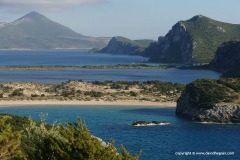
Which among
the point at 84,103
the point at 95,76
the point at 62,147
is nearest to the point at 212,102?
the point at 84,103

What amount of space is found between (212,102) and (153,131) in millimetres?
15995

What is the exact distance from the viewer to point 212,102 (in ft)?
232

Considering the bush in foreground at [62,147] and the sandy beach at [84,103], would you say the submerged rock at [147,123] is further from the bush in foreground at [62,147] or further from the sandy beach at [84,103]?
the bush in foreground at [62,147]

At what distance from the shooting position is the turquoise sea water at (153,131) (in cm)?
4869

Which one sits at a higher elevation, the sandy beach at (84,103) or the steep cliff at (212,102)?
the steep cliff at (212,102)

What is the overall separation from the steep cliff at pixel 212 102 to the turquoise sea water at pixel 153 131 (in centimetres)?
253

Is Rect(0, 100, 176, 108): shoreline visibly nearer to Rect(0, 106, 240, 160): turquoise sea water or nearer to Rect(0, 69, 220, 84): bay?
Rect(0, 106, 240, 160): turquoise sea water

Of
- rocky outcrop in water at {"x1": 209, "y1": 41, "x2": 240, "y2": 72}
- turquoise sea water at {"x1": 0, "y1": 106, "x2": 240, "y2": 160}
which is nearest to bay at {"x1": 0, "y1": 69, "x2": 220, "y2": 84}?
rocky outcrop in water at {"x1": 209, "y1": 41, "x2": 240, "y2": 72}

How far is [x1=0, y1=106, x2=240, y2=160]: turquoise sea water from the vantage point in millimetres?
48688

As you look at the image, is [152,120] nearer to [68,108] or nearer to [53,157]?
[68,108]

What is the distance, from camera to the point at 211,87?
77.4 metres

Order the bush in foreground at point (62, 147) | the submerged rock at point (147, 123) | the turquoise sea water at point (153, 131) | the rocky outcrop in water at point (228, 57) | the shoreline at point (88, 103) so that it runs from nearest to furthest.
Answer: the bush in foreground at point (62, 147) < the turquoise sea water at point (153, 131) < the submerged rock at point (147, 123) < the shoreline at point (88, 103) < the rocky outcrop in water at point (228, 57)

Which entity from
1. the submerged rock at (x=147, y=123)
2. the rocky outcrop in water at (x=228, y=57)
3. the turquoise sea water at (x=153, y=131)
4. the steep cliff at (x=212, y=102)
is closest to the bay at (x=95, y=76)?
the rocky outcrop in water at (x=228, y=57)

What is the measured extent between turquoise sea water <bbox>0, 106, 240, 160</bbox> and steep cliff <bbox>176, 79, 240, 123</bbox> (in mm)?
2530
